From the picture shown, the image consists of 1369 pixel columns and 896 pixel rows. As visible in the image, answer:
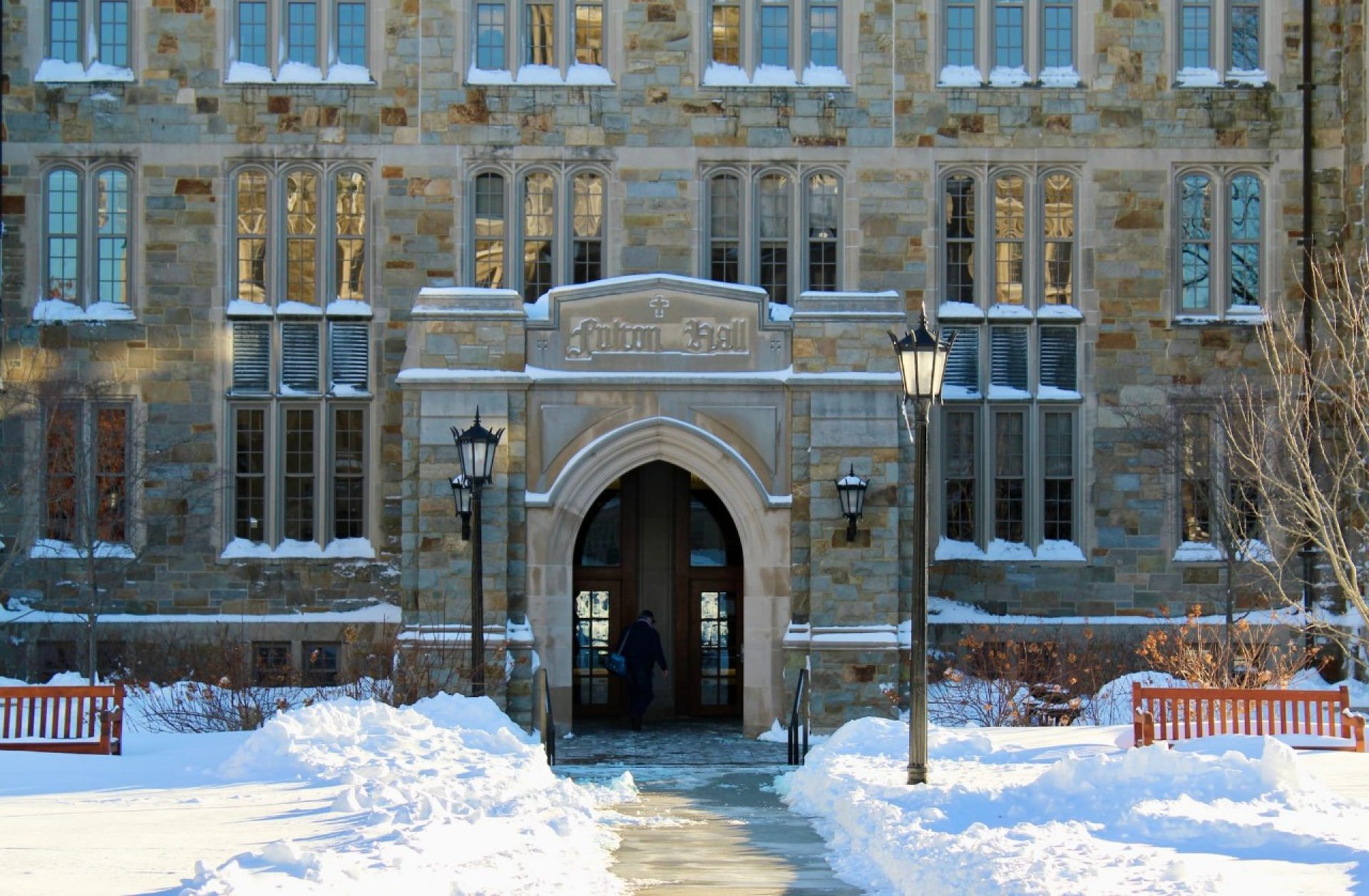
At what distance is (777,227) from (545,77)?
3.57 m

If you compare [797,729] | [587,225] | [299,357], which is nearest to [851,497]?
[797,729]

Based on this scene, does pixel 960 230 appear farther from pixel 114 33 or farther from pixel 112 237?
pixel 114 33

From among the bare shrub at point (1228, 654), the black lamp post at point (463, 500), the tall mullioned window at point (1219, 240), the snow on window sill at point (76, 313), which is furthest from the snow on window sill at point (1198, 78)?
the snow on window sill at point (76, 313)

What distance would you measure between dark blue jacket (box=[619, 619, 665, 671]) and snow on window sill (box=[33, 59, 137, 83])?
382 inches

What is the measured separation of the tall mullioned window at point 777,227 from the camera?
24.4 m

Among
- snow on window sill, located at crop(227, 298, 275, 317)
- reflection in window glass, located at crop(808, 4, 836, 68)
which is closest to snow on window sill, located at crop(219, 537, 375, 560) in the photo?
snow on window sill, located at crop(227, 298, 275, 317)

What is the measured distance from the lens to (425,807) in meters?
11.4

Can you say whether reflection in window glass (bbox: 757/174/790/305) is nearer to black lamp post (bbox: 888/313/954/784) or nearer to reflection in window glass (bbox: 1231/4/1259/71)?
reflection in window glass (bbox: 1231/4/1259/71)

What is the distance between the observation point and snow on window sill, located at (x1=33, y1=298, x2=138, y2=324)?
2420 centimetres

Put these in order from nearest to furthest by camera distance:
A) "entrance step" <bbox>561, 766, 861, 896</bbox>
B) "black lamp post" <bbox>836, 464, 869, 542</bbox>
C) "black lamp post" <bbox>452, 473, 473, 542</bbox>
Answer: "entrance step" <bbox>561, 766, 861, 896</bbox> → "black lamp post" <bbox>452, 473, 473, 542</bbox> → "black lamp post" <bbox>836, 464, 869, 542</bbox>

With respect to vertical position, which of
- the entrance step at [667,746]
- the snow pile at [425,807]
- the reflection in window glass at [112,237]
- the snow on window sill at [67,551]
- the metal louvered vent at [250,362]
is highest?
the reflection in window glass at [112,237]

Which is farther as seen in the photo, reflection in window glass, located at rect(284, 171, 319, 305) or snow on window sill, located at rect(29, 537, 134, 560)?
reflection in window glass, located at rect(284, 171, 319, 305)

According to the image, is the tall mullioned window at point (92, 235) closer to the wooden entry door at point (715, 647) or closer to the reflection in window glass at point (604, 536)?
the reflection in window glass at point (604, 536)

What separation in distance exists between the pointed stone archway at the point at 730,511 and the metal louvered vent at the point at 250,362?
5583mm
